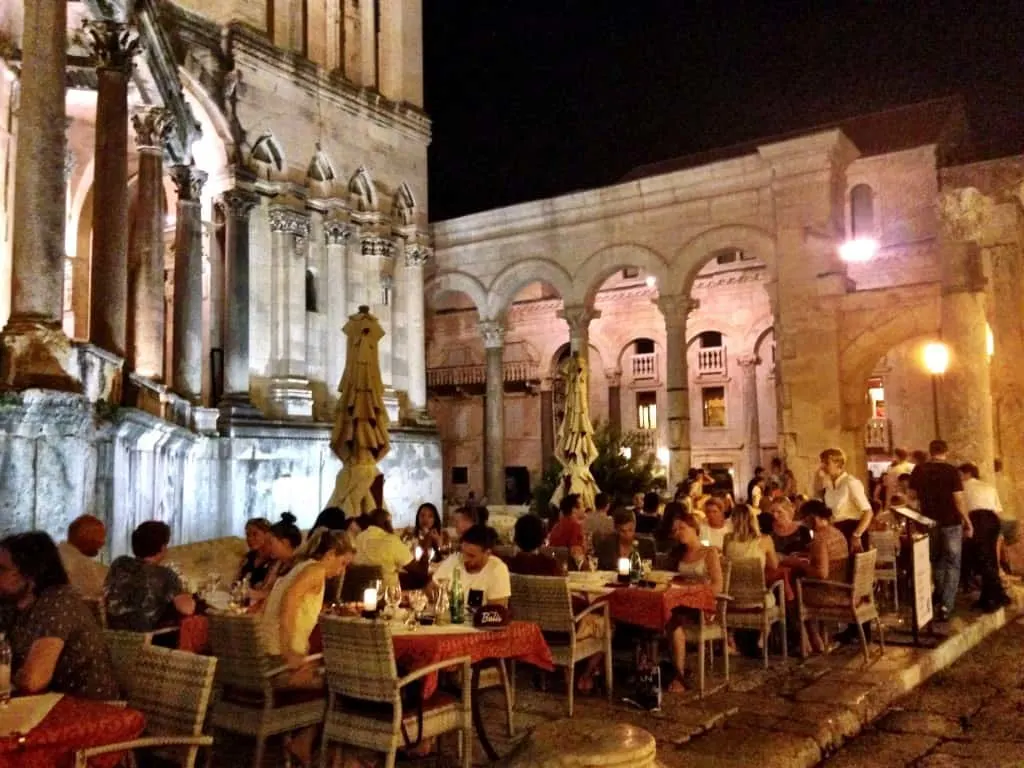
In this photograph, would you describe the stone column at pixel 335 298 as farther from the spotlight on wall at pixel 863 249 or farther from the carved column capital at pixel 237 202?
the spotlight on wall at pixel 863 249

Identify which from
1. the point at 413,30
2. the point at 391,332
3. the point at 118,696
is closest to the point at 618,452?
the point at 391,332

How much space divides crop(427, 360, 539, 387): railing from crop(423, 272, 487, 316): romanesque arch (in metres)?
6.98

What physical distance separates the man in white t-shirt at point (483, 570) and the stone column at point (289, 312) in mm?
12087

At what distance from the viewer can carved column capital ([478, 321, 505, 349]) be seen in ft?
83.5

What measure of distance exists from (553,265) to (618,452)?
6908 mm

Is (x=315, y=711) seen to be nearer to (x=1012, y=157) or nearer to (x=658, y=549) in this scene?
(x=658, y=549)

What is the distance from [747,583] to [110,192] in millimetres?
8148

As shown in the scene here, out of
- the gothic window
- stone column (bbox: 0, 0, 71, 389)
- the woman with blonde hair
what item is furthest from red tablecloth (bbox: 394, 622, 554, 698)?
the gothic window

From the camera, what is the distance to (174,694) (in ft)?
13.3

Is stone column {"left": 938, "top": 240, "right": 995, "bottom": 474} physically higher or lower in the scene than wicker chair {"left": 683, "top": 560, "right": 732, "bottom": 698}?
higher

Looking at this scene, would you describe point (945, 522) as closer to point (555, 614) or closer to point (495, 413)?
point (555, 614)

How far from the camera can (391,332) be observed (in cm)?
2139

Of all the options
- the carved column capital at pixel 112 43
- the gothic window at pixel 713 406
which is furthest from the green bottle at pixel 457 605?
the gothic window at pixel 713 406

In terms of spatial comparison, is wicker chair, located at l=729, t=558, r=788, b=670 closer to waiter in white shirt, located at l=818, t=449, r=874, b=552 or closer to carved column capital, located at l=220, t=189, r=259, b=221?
waiter in white shirt, located at l=818, t=449, r=874, b=552
